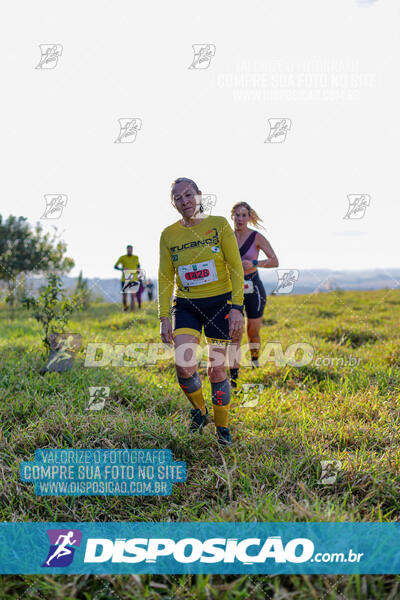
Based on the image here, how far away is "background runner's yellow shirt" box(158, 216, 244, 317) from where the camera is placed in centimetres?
349

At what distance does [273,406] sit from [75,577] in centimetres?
265

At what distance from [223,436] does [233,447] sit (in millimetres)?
181

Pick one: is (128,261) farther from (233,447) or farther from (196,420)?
(233,447)

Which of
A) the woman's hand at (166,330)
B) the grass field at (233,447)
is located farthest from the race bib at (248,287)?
the woman's hand at (166,330)

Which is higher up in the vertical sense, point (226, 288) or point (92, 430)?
point (226, 288)

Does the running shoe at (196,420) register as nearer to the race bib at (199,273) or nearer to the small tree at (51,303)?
the race bib at (199,273)

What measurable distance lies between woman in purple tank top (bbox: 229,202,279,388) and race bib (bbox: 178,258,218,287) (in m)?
1.69

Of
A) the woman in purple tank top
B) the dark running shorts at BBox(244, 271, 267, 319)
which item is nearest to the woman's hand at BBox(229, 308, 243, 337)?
the woman in purple tank top

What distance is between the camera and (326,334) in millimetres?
7387

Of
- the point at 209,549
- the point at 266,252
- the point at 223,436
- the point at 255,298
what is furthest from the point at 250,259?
the point at 209,549

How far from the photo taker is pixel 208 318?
361 cm

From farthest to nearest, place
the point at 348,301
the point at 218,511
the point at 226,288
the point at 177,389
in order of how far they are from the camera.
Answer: the point at 348,301, the point at 177,389, the point at 226,288, the point at 218,511

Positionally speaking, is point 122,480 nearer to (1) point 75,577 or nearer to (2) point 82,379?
(1) point 75,577

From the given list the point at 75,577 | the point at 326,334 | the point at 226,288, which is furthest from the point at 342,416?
the point at 326,334
